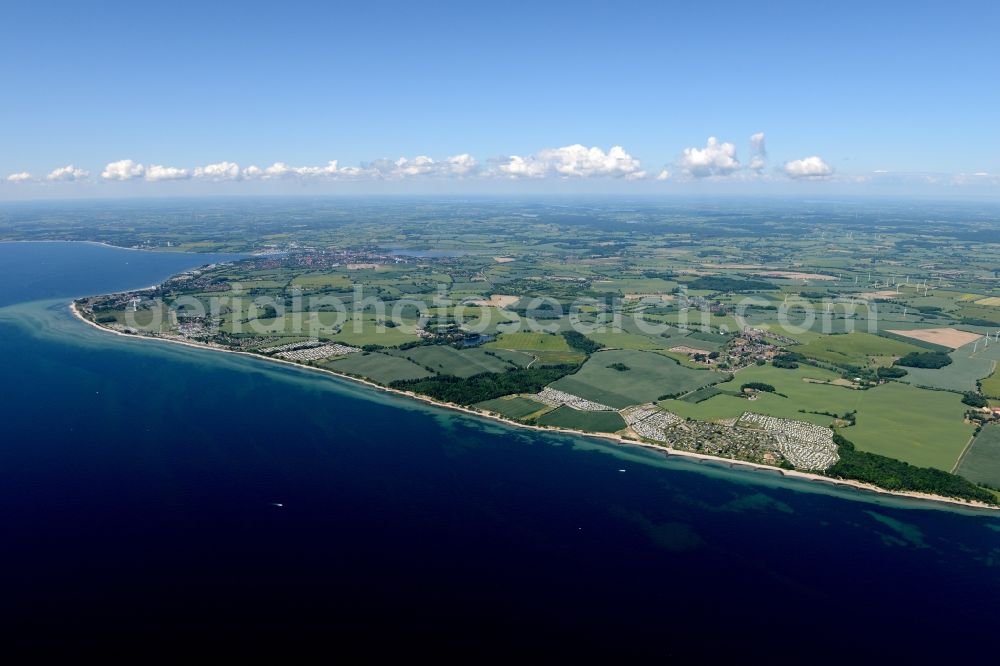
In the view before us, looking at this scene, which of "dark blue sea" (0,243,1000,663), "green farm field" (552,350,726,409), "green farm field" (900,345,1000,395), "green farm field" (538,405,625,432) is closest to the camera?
"dark blue sea" (0,243,1000,663)

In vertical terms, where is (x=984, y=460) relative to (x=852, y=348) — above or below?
below

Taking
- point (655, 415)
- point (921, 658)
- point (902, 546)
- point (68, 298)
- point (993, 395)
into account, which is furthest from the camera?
point (68, 298)

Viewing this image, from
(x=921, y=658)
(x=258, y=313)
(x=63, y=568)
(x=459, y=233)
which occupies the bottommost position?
(x=921, y=658)

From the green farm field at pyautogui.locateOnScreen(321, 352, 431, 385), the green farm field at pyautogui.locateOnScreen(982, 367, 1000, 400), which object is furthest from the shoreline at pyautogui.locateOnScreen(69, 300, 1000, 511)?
the green farm field at pyautogui.locateOnScreen(982, 367, 1000, 400)

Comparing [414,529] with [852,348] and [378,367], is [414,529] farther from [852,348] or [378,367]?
[852,348]

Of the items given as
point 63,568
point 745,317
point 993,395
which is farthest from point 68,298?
point 993,395

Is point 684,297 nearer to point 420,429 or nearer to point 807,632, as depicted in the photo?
point 420,429

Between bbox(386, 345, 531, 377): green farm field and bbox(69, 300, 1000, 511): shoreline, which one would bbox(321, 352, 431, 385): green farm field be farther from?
bbox(386, 345, 531, 377): green farm field

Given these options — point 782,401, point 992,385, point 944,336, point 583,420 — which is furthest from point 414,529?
point 944,336
